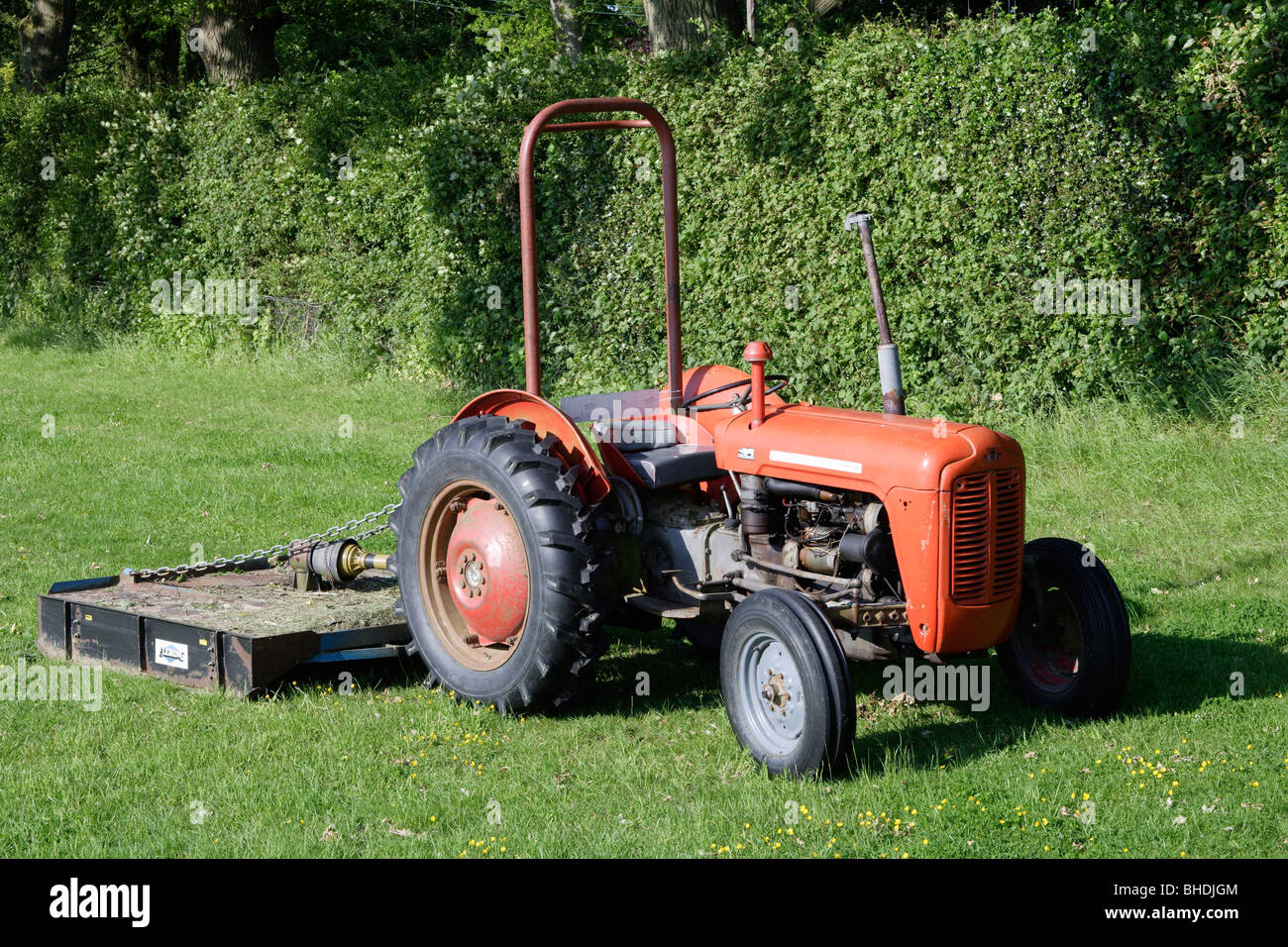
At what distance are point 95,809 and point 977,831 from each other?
285cm

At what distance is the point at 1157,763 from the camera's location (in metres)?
4.75

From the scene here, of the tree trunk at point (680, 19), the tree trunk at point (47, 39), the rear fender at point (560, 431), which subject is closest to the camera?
the rear fender at point (560, 431)

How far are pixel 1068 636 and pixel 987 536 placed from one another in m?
0.80

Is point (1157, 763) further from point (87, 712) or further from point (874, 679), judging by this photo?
point (87, 712)

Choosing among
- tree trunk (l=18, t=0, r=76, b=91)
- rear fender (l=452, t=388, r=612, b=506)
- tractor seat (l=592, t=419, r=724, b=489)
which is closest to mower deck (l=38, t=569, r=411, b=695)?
rear fender (l=452, t=388, r=612, b=506)

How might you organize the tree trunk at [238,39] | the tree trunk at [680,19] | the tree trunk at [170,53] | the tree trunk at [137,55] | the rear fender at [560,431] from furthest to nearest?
1. the tree trunk at [170,53]
2. the tree trunk at [137,55]
3. the tree trunk at [238,39]
4. the tree trunk at [680,19]
5. the rear fender at [560,431]

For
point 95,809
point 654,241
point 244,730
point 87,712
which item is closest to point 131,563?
point 87,712

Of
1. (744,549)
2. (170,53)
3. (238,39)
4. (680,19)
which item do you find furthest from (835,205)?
(170,53)

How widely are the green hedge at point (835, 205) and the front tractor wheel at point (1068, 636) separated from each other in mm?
3666

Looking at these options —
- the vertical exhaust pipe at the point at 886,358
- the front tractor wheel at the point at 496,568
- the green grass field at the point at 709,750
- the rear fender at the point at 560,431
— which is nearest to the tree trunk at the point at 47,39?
the green grass field at the point at 709,750

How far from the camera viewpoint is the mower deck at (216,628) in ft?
18.3

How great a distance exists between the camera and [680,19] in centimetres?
1227

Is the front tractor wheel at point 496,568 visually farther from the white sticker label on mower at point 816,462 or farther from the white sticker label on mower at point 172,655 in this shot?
the white sticker label on mower at point 172,655
